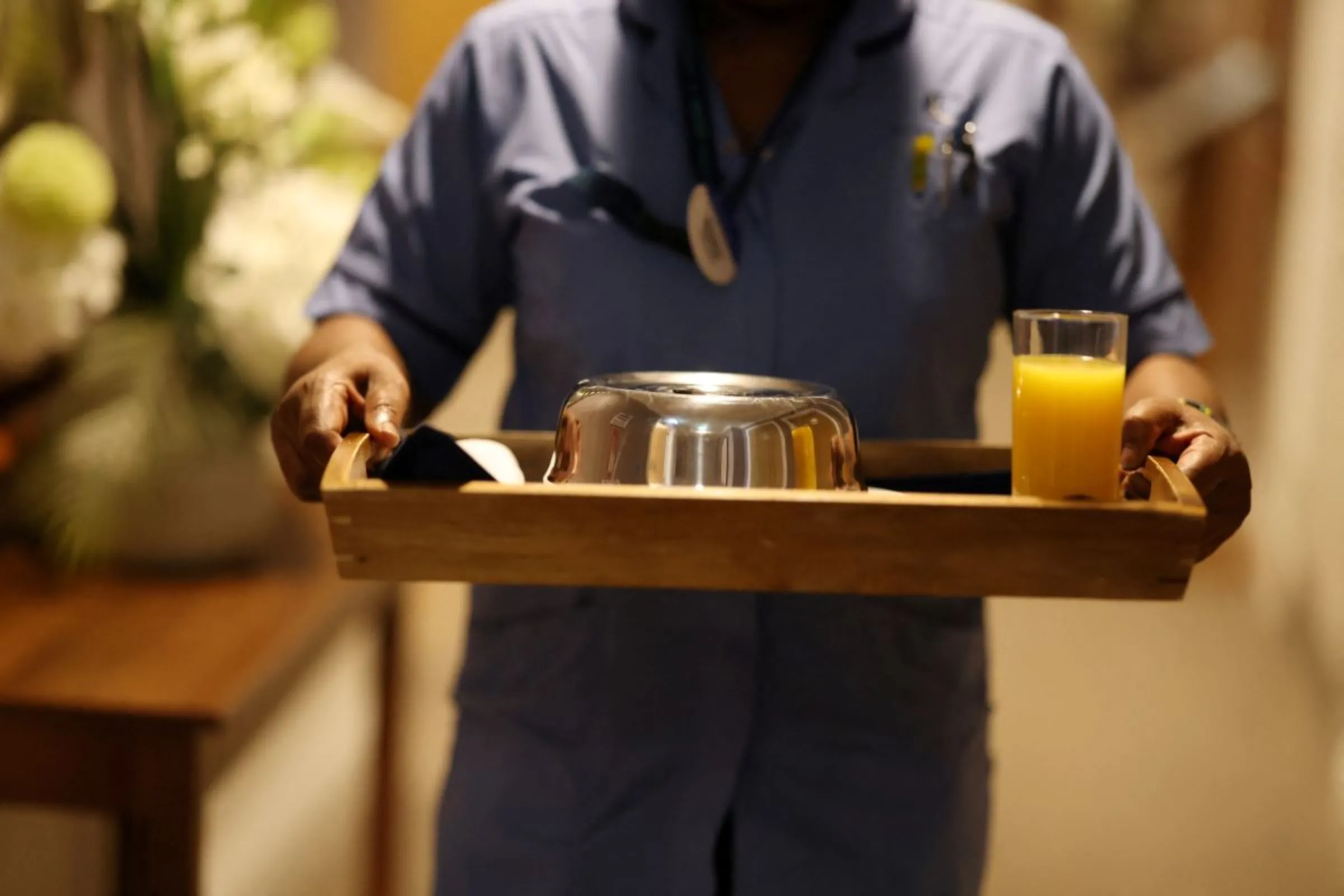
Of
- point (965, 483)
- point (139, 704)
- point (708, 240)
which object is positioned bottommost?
point (139, 704)

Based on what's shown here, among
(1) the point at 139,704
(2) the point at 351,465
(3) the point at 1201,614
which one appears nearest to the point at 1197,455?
(2) the point at 351,465

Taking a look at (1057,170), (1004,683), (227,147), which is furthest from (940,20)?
(1004,683)

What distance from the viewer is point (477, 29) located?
1.17 m

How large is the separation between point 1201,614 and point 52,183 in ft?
7.25

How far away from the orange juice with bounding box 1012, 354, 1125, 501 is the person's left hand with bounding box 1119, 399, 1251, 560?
0.05 metres

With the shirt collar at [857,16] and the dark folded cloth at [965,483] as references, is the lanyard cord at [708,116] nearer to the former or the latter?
the shirt collar at [857,16]

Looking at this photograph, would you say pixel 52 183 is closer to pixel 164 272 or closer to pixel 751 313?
pixel 164 272

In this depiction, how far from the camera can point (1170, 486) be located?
2.74ft

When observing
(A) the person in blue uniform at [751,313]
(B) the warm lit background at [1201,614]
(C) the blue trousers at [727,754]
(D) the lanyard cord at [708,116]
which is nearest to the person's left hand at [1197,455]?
(A) the person in blue uniform at [751,313]

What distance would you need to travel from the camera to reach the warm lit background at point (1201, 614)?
2477 mm

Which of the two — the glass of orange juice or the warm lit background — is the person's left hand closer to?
the glass of orange juice

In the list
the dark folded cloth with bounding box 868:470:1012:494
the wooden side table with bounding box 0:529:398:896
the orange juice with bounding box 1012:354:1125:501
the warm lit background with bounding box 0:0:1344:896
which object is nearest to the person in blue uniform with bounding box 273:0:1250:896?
the dark folded cloth with bounding box 868:470:1012:494

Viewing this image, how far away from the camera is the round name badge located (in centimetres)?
107

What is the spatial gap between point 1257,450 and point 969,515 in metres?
2.20
